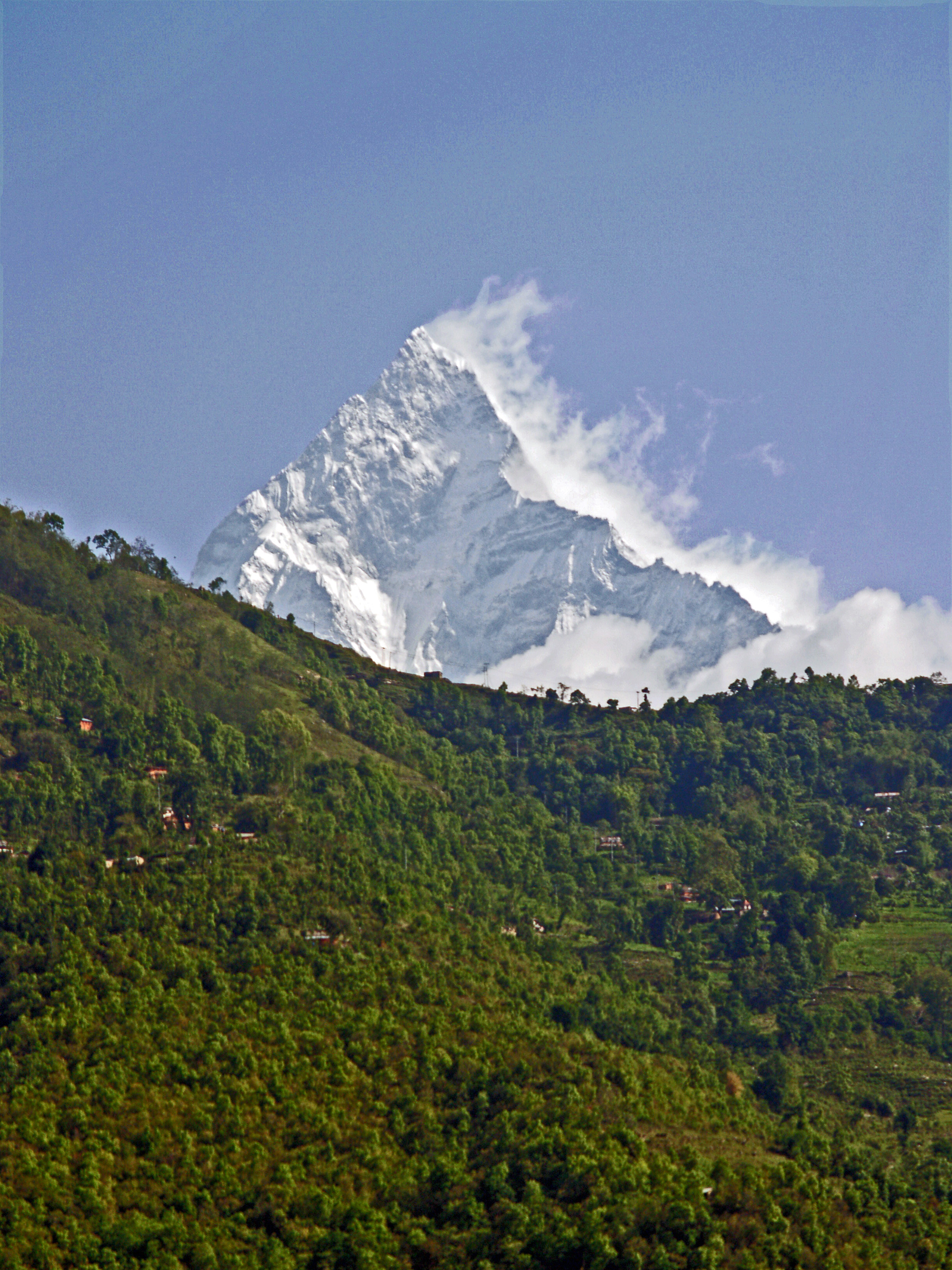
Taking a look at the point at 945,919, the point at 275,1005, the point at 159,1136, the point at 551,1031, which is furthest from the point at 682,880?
the point at 159,1136

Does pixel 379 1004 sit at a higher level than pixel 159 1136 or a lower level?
higher

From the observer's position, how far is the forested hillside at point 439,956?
5353cm

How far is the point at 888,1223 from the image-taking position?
181ft

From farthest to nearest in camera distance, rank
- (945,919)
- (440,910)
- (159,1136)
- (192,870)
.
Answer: (945,919), (440,910), (192,870), (159,1136)

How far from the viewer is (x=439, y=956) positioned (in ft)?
240

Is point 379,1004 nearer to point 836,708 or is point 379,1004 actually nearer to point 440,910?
point 440,910

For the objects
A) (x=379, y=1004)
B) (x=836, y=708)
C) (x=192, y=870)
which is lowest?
(x=379, y=1004)

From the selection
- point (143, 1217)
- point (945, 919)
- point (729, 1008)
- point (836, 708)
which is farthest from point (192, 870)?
point (836, 708)


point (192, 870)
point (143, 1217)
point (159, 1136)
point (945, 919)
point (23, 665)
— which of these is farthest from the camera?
point (945, 919)

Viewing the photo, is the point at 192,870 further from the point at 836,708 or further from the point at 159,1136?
the point at 836,708

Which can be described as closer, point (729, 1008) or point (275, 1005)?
point (275, 1005)

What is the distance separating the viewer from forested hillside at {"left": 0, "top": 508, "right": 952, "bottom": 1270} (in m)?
53.5

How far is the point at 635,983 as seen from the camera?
84250 millimetres

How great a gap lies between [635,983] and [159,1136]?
35075 mm
